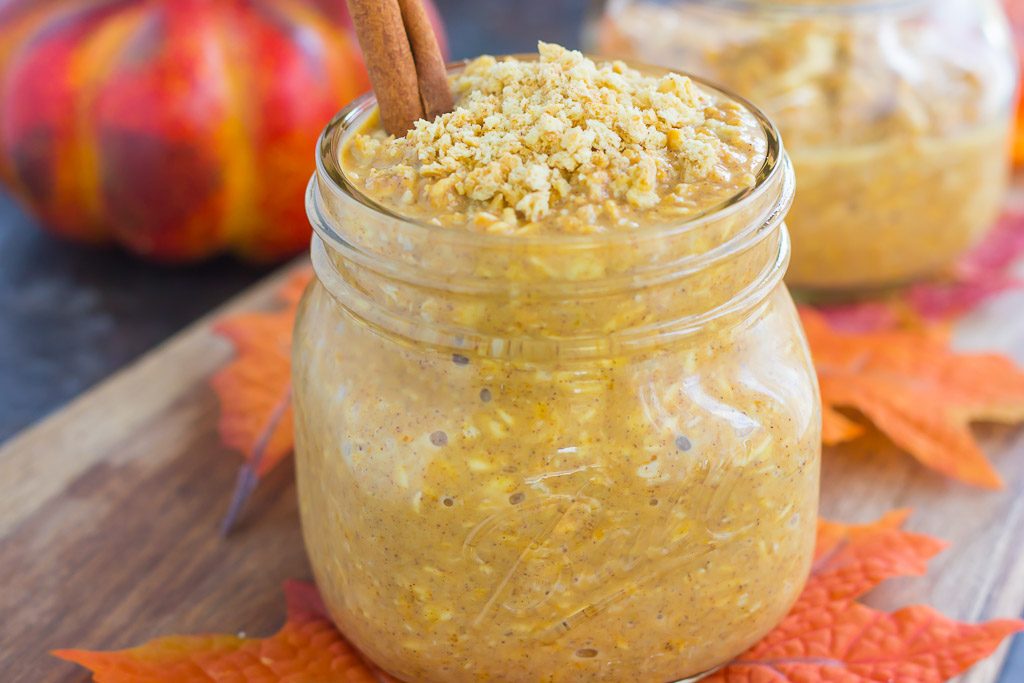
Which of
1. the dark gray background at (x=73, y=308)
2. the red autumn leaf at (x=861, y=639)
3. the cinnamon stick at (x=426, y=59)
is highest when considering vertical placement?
the cinnamon stick at (x=426, y=59)

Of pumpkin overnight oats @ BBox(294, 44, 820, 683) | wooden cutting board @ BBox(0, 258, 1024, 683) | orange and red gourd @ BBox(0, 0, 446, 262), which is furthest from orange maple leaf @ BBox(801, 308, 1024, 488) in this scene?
orange and red gourd @ BBox(0, 0, 446, 262)

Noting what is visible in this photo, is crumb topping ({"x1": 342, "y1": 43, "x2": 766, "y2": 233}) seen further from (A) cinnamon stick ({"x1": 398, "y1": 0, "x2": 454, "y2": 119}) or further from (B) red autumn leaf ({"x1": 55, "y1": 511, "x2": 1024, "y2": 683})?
(B) red autumn leaf ({"x1": 55, "y1": 511, "x2": 1024, "y2": 683})

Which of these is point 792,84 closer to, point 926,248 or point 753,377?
point 926,248

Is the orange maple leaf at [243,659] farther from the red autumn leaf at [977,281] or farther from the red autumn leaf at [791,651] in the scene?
the red autumn leaf at [977,281]

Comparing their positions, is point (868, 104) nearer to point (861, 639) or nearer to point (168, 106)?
point (861, 639)

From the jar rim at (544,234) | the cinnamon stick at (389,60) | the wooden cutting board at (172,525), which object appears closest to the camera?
the jar rim at (544,234)

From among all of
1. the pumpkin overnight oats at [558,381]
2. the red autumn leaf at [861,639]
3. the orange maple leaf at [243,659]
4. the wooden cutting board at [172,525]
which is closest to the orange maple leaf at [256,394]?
the wooden cutting board at [172,525]

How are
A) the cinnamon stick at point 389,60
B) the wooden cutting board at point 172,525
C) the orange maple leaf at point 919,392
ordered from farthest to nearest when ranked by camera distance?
1. the orange maple leaf at point 919,392
2. the wooden cutting board at point 172,525
3. the cinnamon stick at point 389,60

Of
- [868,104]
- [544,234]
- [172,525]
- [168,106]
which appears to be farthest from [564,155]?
[168,106]
